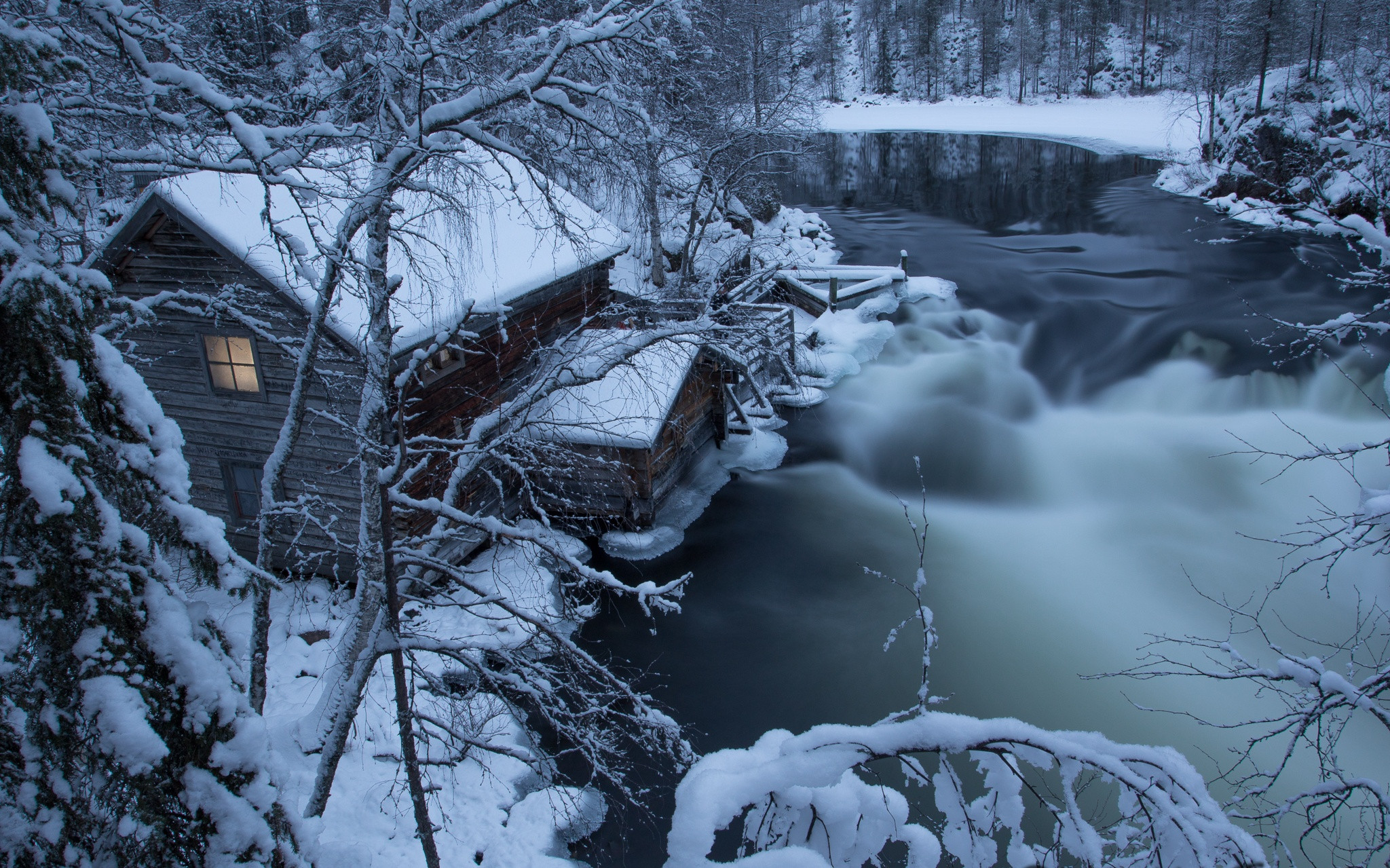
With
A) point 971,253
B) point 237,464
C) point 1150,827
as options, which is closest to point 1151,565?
point 1150,827

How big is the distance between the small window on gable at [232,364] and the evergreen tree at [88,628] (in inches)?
336

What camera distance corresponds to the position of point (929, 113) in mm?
63312

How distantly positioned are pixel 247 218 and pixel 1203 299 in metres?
22.3

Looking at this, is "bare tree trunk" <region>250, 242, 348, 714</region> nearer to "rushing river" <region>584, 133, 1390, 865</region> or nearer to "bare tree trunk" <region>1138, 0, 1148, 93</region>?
"rushing river" <region>584, 133, 1390, 865</region>

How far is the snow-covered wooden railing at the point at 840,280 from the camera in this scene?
23998 millimetres

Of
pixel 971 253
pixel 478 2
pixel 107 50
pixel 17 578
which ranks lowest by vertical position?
pixel 971 253

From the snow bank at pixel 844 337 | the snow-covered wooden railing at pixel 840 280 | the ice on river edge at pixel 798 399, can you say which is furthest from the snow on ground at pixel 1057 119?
the ice on river edge at pixel 798 399

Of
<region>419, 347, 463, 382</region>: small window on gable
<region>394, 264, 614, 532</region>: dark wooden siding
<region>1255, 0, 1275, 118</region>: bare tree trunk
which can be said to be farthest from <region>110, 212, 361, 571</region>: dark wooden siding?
<region>1255, 0, 1275, 118</region>: bare tree trunk

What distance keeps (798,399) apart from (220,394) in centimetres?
1160

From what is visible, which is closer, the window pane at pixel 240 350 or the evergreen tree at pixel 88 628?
the evergreen tree at pixel 88 628

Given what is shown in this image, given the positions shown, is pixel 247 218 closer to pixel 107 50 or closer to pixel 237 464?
pixel 237 464

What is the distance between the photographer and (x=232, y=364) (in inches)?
423

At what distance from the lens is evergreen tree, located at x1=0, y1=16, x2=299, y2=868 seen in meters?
2.38

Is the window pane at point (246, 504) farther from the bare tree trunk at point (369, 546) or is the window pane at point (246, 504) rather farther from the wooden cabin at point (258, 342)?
the bare tree trunk at point (369, 546)
